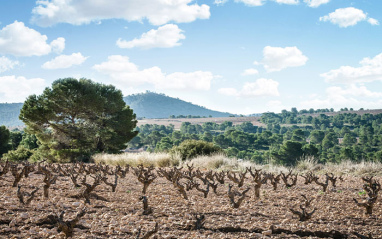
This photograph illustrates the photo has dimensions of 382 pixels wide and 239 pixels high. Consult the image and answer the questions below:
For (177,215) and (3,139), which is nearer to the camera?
(177,215)

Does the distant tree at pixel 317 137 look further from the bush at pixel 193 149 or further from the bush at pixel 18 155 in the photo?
the bush at pixel 18 155

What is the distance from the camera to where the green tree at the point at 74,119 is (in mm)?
19297

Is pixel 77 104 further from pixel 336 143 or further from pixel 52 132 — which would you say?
pixel 336 143

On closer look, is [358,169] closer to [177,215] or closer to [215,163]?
[215,163]

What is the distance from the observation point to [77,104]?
1967cm

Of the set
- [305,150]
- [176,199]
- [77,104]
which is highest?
[77,104]

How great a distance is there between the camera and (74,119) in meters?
20.7

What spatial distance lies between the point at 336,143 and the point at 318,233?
245 ft

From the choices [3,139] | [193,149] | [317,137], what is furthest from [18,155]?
[317,137]

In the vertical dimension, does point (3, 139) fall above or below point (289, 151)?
above

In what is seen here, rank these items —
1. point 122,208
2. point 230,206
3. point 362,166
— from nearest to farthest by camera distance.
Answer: point 122,208, point 230,206, point 362,166

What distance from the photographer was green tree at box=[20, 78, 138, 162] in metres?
19.3

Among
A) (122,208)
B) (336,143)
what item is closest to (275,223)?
(122,208)

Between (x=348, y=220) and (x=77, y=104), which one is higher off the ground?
(x=77, y=104)
